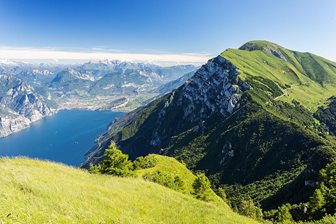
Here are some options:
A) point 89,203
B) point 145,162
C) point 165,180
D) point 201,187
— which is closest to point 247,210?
point 201,187

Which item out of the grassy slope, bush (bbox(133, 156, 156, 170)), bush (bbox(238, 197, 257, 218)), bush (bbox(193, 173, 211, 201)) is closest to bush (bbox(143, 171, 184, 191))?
bush (bbox(193, 173, 211, 201))

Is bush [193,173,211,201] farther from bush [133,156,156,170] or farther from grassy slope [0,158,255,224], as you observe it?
grassy slope [0,158,255,224]

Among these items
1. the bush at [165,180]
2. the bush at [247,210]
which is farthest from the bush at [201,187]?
the bush at [165,180]

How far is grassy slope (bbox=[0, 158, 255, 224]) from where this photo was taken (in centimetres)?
1622

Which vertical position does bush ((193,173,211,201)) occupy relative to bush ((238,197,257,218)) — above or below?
above

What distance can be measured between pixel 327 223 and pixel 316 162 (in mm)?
147404

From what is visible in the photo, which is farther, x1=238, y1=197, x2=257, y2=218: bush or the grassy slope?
x1=238, y1=197, x2=257, y2=218: bush

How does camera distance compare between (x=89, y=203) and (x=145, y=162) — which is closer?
(x=89, y=203)

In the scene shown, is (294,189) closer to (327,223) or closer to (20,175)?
(327,223)

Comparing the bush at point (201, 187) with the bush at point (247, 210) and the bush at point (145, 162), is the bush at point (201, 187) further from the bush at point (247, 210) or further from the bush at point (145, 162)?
the bush at point (145, 162)

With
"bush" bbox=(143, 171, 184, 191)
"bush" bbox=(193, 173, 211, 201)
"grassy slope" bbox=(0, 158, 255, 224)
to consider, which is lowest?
"bush" bbox=(193, 173, 211, 201)

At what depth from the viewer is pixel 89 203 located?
20016mm

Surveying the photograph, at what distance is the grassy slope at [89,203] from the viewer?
1622 cm

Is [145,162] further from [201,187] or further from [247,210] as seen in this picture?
[247,210]
